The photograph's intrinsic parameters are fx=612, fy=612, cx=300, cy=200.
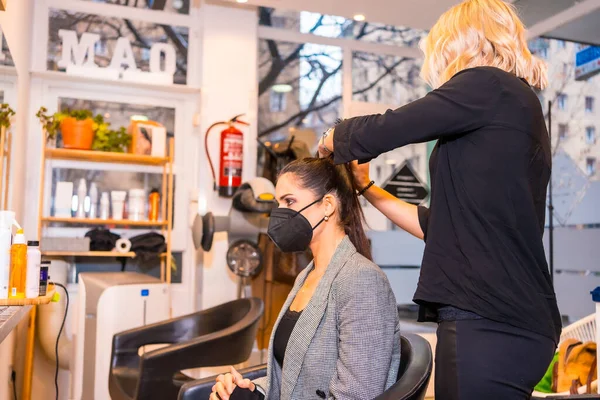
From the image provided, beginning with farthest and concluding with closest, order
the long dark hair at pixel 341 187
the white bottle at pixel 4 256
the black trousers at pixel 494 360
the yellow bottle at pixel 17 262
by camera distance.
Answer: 1. the yellow bottle at pixel 17 262
2. the white bottle at pixel 4 256
3. the long dark hair at pixel 341 187
4. the black trousers at pixel 494 360

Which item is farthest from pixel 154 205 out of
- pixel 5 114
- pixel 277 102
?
pixel 5 114

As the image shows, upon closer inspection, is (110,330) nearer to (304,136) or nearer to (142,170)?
(142,170)

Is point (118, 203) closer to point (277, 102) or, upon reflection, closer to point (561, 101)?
point (277, 102)

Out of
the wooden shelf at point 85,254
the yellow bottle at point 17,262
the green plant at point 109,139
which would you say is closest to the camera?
the yellow bottle at point 17,262

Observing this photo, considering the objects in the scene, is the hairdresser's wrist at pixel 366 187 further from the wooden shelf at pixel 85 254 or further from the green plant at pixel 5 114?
the wooden shelf at pixel 85 254

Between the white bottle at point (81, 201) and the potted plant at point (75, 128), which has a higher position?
the potted plant at point (75, 128)

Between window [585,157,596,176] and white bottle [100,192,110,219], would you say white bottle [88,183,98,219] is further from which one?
window [585,157,596,176]

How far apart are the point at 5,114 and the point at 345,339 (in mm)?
1956

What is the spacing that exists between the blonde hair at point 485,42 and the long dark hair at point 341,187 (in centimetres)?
56

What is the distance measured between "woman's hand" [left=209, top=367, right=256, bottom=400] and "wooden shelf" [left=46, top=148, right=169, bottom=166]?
2565 millimetres

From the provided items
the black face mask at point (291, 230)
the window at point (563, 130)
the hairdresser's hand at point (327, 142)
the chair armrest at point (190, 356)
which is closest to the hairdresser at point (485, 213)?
the hairdresser's hand at point (327, 142)

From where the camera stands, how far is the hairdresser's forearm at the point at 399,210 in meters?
1.59

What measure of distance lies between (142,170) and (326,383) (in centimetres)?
314

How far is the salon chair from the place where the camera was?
147 centimetres
